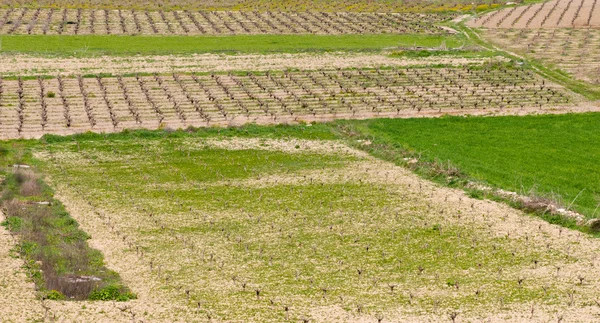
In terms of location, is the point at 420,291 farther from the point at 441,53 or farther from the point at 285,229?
the point at 441,53

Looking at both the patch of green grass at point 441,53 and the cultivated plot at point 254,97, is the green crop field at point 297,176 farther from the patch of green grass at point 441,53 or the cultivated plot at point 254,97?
the patch of green grass at point 441,53

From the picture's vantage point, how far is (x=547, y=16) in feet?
257

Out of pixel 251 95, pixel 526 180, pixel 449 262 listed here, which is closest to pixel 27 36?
pixel 251 95

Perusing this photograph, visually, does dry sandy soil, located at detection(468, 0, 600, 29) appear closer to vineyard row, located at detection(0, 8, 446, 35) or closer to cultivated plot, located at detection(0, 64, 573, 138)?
vineyard row, located at detection(0, 8, 446, 35)

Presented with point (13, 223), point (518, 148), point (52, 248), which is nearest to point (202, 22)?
point (518, 148)

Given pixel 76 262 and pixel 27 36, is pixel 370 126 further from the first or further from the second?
pixel 27 36

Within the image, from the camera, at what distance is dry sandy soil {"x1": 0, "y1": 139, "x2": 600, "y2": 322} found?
20.3 m

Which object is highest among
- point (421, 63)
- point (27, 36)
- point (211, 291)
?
point (211, 291)

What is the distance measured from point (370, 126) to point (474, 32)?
32146 mm

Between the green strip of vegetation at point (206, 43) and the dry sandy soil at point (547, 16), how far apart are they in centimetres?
898

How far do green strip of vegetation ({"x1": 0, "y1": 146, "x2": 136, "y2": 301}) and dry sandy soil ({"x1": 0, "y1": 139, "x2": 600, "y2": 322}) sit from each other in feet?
1.29

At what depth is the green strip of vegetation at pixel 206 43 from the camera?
197ft

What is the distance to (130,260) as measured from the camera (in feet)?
79.4

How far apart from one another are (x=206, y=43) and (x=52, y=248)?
1606 inches
